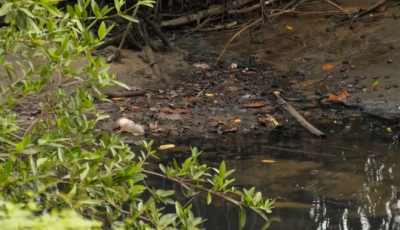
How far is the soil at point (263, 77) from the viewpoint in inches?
253

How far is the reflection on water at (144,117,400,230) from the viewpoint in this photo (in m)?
3.91

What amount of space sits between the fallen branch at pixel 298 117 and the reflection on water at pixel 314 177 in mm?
79

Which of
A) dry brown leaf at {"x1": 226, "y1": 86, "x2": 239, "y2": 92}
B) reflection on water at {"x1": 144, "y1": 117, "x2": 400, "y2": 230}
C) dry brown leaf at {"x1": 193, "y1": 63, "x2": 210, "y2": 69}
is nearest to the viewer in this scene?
reflection on water at {"x1": 144, "y1": 117, "x2": 400, "y2": 230}

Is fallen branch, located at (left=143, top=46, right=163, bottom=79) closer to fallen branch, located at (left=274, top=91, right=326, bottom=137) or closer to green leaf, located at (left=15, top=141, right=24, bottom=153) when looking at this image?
fallen branch, located at (left=274, top=91, right=326, bottom=137)

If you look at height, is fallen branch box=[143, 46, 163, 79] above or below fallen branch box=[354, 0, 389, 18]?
below

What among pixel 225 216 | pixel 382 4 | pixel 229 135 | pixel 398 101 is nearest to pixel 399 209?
pixel 225 216

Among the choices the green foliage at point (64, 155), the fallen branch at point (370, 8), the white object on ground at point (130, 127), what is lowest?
the white object on ground at point (130, 127)

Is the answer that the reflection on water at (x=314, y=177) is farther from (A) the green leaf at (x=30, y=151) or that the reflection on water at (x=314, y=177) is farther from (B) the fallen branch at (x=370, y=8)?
(B) the fallen branch at (x=370, y=8)

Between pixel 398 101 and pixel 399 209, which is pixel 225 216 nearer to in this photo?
pixel 399 209

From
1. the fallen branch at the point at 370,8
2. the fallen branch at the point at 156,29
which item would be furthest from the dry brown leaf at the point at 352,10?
Answer: the fallen branch at the point at 156,29

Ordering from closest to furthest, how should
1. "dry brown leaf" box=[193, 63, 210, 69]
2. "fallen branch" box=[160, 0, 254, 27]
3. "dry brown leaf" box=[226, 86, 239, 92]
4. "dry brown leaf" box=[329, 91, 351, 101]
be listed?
"dry brown leaf" box=[329, 91, 351, 101], "dry brown leaf" box=[226, 86, 239, 92], "dry brown leaf" box=[193, 63, 210, 69], "fallen branch" box=[160, 0, 254, 27]

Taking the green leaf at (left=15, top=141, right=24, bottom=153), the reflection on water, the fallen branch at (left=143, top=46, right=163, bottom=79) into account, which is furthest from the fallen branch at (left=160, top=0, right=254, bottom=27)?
the green leaf at (left=15, top=141, right=24, bottom=153)

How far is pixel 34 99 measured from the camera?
6871 mm

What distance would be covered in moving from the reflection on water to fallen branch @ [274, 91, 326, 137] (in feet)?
0.26
